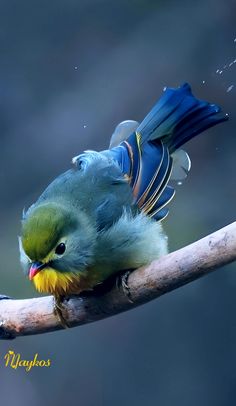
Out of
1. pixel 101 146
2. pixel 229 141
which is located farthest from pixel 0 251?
pixel 229 141

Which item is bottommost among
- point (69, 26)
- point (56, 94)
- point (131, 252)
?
point (131, 252)

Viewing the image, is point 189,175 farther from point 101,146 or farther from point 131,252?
point 131,252

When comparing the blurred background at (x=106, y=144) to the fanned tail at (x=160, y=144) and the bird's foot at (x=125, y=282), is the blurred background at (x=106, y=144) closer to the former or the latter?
the fanned tail at (x=160, y=144)

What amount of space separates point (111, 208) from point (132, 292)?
0.23 meters

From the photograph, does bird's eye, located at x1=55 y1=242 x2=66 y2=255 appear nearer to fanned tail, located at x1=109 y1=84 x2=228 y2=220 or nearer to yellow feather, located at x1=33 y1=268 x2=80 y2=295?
yellow feather, located at x1=33 y1=268 x2=80 y2=295

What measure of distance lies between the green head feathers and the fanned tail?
0.87 feet

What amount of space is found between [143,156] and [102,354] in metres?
0.85

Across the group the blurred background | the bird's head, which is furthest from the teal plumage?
the blurred background

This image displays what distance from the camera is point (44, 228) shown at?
6.68 ft

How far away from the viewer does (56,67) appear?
340 cm

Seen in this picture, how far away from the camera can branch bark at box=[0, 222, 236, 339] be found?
188cm

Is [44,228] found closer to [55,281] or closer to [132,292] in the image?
[55,281]

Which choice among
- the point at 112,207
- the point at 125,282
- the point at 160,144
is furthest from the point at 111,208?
the point at 160,144

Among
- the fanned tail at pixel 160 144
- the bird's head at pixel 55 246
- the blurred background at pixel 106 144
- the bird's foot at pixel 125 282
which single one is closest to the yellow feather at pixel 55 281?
the bird's head at pixel 55 246
